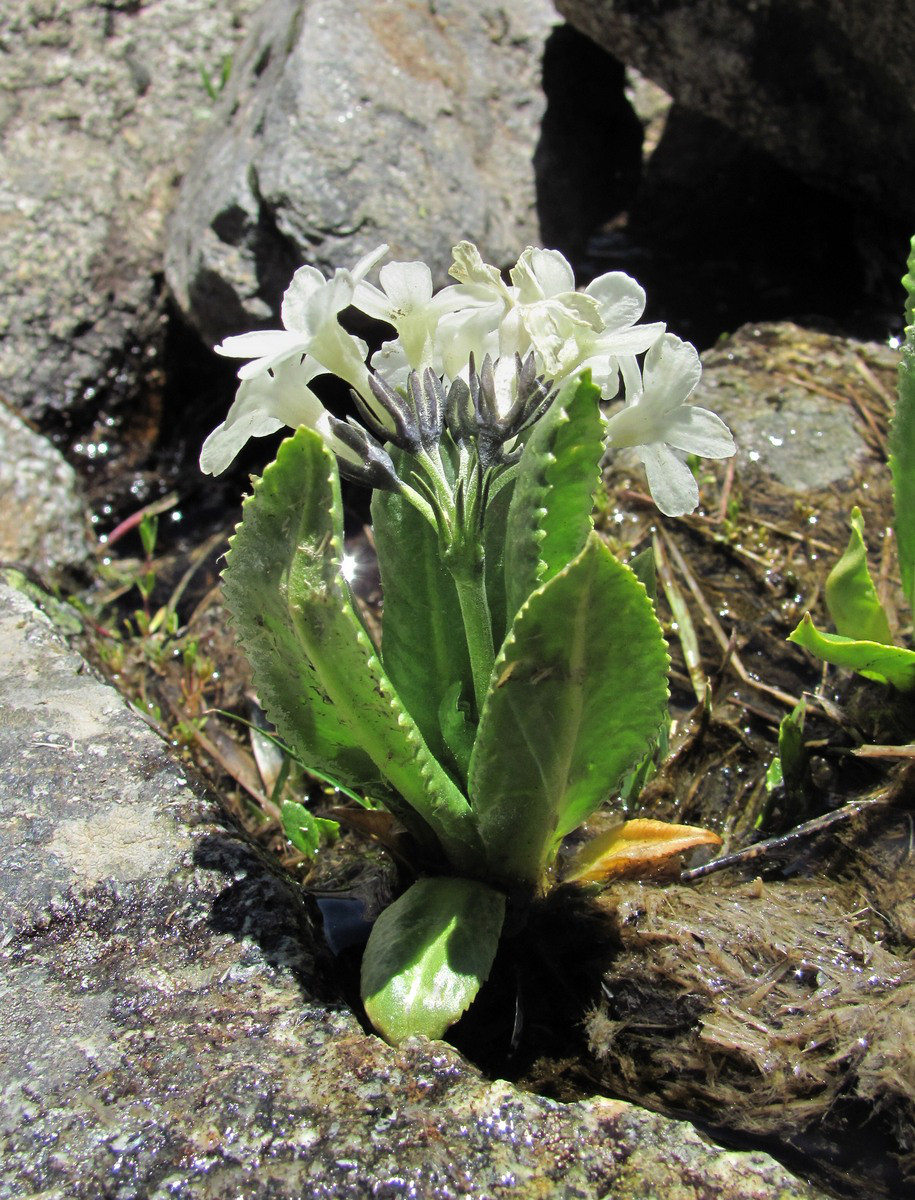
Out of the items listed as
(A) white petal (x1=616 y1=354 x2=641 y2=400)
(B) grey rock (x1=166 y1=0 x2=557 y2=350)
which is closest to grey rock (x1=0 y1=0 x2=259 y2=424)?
(B) grey rock (x1=166 y1=0 x2=557 y2=350)

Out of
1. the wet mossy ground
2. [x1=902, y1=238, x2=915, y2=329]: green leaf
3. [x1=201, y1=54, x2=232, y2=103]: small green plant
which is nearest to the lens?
the wet mossy ground

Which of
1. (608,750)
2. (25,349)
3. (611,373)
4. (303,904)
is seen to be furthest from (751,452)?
(25,349)

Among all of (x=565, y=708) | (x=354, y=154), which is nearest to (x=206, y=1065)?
(x=565, y=708)

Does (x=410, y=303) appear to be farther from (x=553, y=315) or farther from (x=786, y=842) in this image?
(x=786, y=842)

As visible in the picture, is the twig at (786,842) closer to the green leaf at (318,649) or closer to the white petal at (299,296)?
the green leaf at (318,649)

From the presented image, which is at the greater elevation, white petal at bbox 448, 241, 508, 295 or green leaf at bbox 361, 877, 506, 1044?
white petal at bbox 448, 241, 508, 295

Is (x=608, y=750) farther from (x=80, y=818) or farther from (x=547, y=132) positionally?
(x=547, y=132)

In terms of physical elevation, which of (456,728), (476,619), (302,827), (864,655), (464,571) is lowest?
(302,827)

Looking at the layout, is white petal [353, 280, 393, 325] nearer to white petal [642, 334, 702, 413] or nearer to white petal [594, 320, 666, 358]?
white petal [594, 320, 666, 358]
